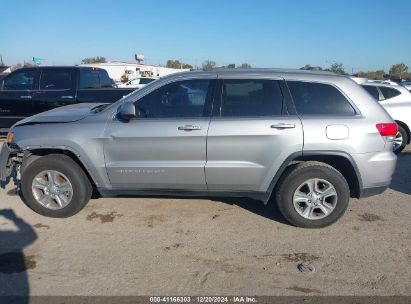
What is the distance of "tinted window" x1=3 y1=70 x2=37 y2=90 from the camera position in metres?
8.38

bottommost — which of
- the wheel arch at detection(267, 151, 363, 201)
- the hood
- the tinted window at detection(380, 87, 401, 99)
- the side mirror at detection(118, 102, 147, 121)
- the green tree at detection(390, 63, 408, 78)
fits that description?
the wheel arch at detection(267, 151, 363, 201)

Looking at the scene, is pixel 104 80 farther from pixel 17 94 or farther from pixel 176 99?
pixel 176 99

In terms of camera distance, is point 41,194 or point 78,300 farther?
point 41,194

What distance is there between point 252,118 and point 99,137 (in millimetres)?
1765

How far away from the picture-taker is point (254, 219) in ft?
15.2

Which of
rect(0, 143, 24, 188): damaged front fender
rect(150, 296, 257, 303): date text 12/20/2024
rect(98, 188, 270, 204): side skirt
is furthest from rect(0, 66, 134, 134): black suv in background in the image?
rect(150, 296, 257, 303): date text 12/20/2024

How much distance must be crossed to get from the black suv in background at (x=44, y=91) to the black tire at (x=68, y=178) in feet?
12.1

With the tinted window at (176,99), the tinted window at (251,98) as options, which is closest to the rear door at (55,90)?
the tinted window at (176,99)

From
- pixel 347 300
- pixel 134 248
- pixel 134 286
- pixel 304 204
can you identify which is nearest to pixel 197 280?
pixel 134 286

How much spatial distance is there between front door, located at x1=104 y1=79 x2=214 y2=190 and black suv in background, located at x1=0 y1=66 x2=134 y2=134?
156 inches

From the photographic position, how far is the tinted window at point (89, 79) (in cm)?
842

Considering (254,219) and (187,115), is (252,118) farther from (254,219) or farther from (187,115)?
(254,219)

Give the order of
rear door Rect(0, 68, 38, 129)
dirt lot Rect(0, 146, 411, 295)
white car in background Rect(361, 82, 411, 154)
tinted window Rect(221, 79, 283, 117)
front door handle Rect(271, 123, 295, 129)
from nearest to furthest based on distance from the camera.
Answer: dirt lot Rect(0, 146, 411, 295) → front door handle Rect(271, 123, 295, 129) → tinted window Rect(221, 79, 283, 117) → white car in background Rect(361, 82, 411, 154) → rear door Rect(0, 68, 38, 129)

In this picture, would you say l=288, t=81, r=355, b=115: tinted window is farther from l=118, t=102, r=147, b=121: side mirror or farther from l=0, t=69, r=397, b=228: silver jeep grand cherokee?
l=118, t=102, r=147, b=121: side mirror
